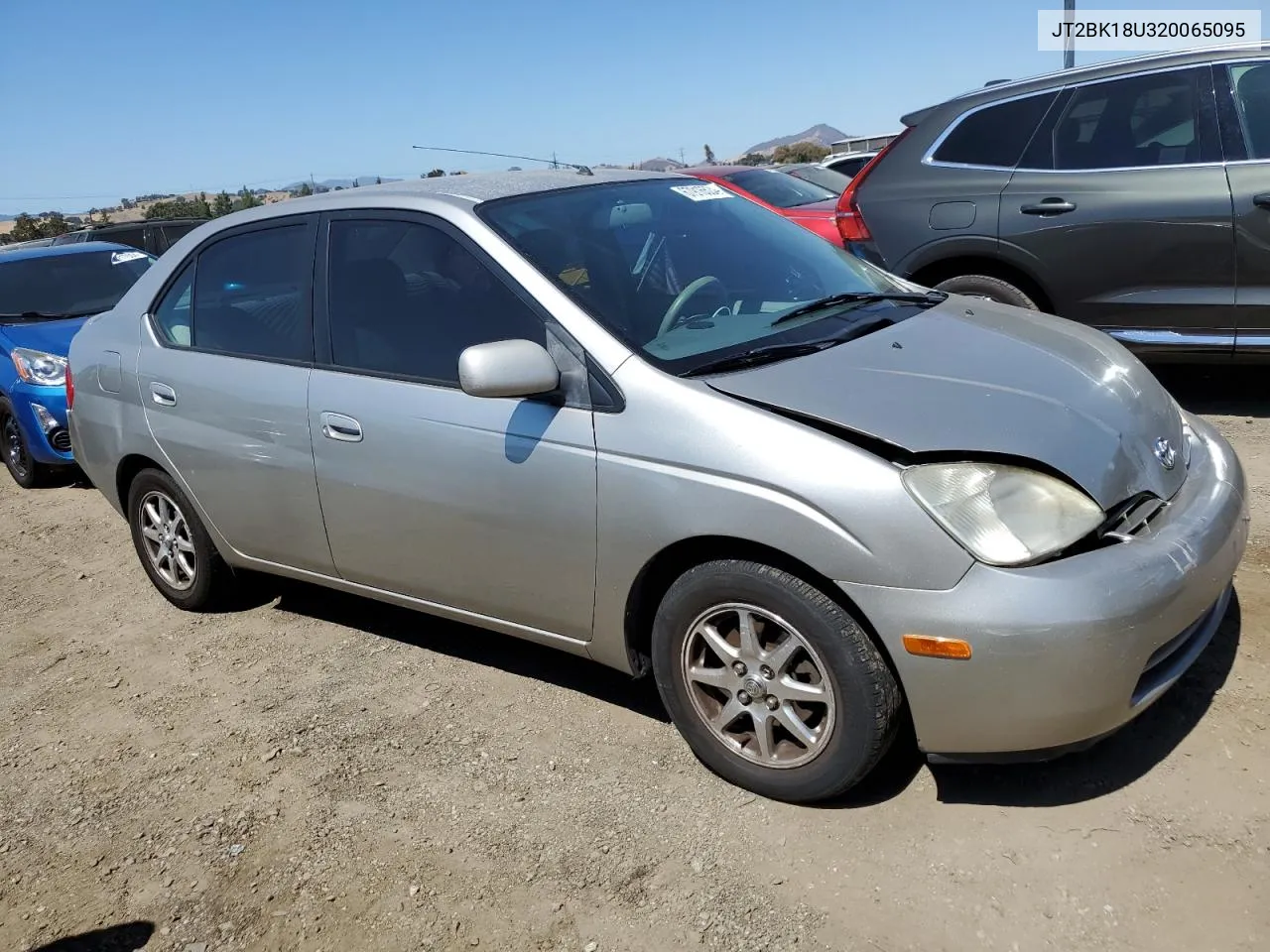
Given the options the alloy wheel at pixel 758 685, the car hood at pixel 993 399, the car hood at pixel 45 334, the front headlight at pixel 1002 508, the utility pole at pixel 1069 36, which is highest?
the utility pole at pixel 1069 36

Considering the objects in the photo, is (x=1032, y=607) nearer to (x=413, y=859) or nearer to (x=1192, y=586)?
(x=1192, y=586)

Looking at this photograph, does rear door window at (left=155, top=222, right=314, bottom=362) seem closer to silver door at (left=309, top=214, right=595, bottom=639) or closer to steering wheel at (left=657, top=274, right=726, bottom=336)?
silver door at (left=309, top=214, right=595, bottom=639)

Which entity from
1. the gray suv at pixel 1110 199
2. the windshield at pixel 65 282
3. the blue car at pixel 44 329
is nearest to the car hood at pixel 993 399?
the gray suv at pixel 1110 199

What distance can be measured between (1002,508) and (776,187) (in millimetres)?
9099

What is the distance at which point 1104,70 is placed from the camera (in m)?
Result: 5.94

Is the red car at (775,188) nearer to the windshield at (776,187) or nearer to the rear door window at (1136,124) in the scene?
the windshield at (776,187)

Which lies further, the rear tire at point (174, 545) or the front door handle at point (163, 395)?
the rear tire at point (174, 545)

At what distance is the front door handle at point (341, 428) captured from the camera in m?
3.68

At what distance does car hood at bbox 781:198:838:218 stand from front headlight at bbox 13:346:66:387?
205 inches

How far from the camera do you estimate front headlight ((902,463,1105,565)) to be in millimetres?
2574

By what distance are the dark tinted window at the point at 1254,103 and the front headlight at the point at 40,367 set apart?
705 centimetres

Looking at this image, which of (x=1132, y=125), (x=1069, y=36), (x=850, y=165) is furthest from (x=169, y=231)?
(x=1132, y=125)

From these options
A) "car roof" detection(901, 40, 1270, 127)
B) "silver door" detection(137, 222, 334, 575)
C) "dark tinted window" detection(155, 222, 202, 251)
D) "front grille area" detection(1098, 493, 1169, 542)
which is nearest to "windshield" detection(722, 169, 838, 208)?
"car roof" detection(901, 40, 1270, 127)

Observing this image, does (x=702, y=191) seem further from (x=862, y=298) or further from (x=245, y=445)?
(x=245, y=445)
